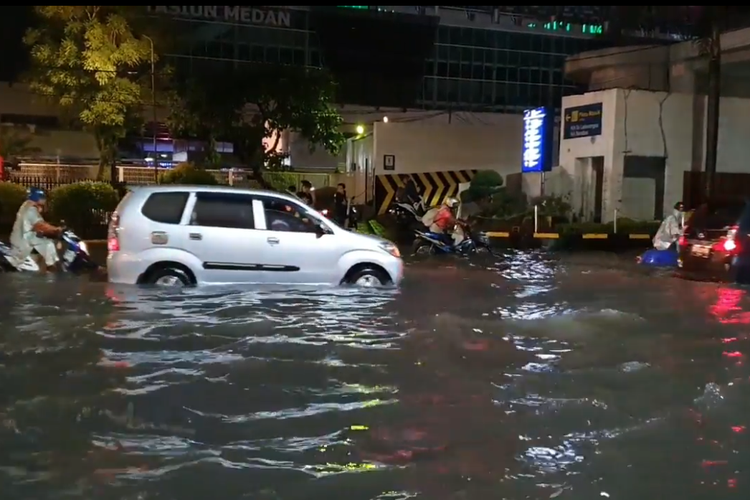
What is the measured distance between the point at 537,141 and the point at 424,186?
5798 millimetres

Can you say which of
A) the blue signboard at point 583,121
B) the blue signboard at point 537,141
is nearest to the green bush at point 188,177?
the blue signboard at point 537,141

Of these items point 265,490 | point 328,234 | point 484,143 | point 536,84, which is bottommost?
point 265,490

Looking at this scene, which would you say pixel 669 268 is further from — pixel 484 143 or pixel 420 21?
pixel 420 21

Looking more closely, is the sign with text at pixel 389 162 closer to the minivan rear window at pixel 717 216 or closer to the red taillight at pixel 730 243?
the minivan rear window at pixel 717 216

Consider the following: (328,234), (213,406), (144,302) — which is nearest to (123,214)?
(144,302)

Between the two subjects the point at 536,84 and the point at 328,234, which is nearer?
the point at 328,234

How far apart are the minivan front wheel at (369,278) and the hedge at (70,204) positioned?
37.2 feet

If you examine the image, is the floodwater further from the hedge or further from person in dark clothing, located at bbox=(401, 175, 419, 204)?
person in dark clothing, located at bbox=(401, 175, 419, 204)

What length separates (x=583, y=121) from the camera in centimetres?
2469

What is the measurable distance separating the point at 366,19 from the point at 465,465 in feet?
97.6

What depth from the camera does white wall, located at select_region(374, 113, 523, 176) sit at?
30125 millimetres

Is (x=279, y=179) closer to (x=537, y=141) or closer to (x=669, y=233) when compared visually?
(x=537, y=141)

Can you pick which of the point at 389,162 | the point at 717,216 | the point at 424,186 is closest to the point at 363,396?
the point at 717,216

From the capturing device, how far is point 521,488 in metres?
4.61
